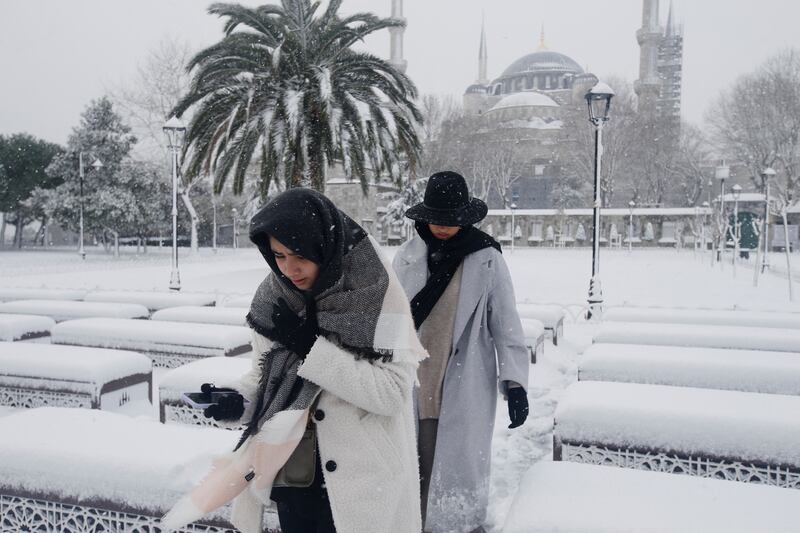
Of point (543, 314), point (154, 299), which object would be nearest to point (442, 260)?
point (543, 314)

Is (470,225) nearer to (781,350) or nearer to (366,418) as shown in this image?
(366,418)

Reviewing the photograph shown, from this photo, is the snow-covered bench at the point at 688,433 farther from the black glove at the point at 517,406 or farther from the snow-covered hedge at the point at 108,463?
the snow-covered hedge at the point at 108,463

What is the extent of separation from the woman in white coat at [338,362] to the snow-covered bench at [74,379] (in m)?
3.89

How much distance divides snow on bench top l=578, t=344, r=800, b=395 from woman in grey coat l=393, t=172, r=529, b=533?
7.95 feet

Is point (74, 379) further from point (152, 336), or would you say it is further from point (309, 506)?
point (309, 506)

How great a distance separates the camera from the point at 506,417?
5.27 m

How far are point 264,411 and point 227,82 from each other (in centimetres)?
1338

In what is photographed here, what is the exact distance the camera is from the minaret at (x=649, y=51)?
66.1m

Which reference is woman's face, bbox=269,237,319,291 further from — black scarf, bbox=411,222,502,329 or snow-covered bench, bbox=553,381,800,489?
snow-covered bench, bbox=553,381,800,489

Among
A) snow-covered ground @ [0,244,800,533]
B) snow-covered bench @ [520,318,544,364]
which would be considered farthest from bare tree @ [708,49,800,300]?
snow-covered bench @ [520,318,544,364]

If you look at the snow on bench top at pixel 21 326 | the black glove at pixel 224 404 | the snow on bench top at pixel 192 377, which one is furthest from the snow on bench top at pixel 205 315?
the black glove at pixel 224 404

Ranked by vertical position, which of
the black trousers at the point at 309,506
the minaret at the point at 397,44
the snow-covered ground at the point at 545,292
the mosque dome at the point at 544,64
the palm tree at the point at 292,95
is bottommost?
the snow-covered ground at the point at 545,292

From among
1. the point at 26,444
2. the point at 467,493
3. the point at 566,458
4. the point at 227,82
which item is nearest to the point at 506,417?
the point at 566,458

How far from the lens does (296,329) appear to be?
1.67 meters
